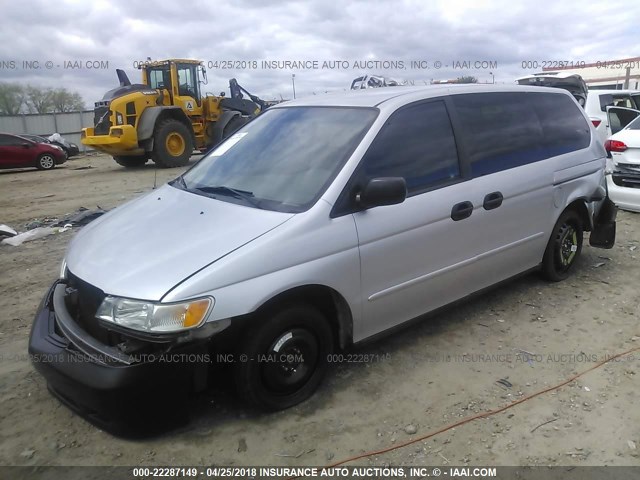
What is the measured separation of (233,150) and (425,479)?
2468 millimetres

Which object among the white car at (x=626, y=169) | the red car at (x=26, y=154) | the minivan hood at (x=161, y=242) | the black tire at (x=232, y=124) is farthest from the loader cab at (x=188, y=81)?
the minivan hood at (x=161, y=242)

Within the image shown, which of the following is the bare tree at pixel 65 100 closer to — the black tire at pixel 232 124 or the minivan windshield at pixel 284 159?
the black tire at pixel 232 124

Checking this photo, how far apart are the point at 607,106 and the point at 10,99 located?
1557 inches

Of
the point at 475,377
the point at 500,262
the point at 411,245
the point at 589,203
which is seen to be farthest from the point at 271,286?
the point at 589,203

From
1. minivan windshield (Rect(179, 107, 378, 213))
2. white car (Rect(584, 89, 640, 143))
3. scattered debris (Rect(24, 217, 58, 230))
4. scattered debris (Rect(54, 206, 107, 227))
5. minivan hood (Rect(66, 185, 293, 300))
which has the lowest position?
scattered debris (Rect(24, 217, 58, 230))

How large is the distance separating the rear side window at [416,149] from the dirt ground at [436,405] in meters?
1.20

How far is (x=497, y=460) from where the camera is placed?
2.50 meters

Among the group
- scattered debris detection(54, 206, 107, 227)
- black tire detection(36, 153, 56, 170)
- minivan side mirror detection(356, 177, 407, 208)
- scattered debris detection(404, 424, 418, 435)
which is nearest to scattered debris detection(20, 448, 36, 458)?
scattered debris detection(404, 424, 418, 435)

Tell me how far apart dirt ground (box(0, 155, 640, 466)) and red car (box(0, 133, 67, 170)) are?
1496 cm

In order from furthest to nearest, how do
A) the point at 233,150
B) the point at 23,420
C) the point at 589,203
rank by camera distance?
the point at 589,203, the point at 233,150, the point at 23,420

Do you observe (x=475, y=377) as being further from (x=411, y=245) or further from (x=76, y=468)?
(x=76, y=468)

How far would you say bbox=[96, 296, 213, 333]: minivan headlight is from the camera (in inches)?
92.0

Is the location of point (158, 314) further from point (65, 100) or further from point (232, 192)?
point (65, 100)

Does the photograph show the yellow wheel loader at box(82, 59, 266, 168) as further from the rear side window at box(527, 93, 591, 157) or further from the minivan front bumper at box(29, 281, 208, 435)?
the minivan front bumper at box(29, 281, 208, 435)
